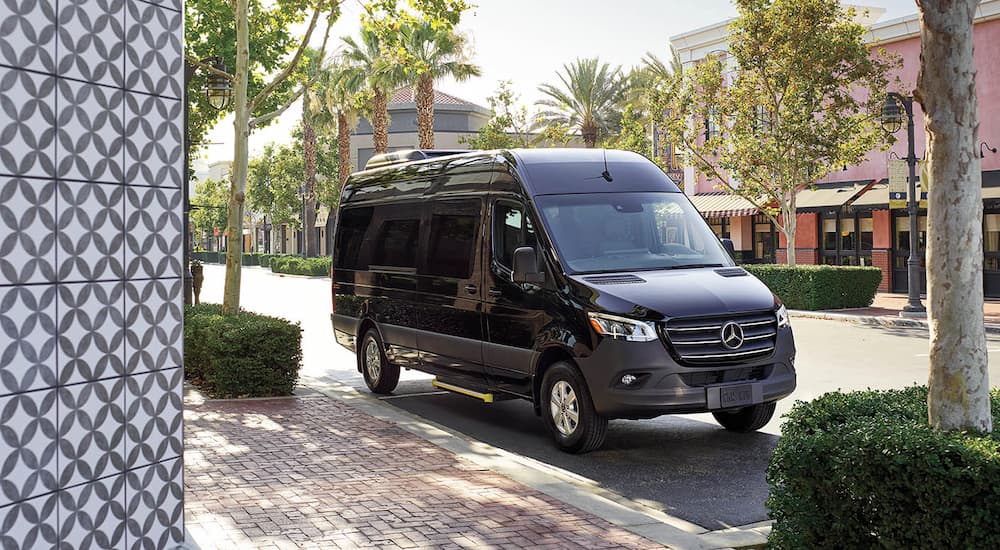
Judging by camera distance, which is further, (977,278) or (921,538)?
(977,278)

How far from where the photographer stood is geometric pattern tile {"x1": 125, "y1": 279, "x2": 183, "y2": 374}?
409cm

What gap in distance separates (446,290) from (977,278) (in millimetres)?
6265

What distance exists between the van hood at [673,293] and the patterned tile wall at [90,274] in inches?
180

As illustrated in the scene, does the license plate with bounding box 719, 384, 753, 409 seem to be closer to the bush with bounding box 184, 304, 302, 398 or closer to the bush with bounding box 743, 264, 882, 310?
the bush with bounding box 184, 304, 302, 398

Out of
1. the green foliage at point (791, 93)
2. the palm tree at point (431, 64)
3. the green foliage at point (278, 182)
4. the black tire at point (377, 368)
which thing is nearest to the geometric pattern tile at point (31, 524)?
the black tire at point (377, 368)

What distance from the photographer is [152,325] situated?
4.17 metres

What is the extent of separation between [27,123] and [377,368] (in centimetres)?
847

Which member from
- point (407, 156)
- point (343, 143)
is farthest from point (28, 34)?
point (343, 143)

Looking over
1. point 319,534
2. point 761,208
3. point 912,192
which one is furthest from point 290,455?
point 761,208

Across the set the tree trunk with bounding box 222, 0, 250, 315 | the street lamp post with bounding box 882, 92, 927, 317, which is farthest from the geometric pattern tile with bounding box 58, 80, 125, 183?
the street lamp post with bounding box 882, 92, 927, 317

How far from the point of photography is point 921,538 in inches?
170

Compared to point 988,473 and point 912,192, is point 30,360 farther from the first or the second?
point 912,192

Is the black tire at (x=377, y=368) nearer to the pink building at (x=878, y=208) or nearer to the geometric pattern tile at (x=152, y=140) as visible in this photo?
the geometric pattern tile at (x=152, y=140)

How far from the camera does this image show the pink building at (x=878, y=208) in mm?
29250
